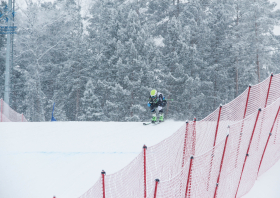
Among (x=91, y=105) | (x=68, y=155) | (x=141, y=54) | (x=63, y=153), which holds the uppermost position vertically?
(x=141, y=54)

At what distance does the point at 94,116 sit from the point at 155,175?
22.1 meters

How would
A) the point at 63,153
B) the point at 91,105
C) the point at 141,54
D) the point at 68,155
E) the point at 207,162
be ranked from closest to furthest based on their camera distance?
the point at 207,162, the point at 68,155, the point at 63,153, the point at 141,54, the point at 91,105

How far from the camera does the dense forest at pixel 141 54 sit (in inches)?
1048

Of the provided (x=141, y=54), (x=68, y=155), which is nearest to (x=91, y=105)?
(x=141, y=54)

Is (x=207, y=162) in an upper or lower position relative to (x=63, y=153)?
lower

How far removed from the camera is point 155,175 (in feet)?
19.8

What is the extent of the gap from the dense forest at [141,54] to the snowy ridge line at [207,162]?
1886 cm

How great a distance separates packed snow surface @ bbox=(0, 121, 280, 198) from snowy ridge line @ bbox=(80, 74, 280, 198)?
0.54m

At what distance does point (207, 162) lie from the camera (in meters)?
4.36

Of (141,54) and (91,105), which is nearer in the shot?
(141,54)

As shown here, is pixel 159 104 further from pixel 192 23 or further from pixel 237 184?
pixel 192 23

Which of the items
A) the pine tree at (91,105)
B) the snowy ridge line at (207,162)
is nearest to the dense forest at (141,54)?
the pine tree at (91,105)

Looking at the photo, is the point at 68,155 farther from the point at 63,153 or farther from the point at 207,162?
the point at 207,162

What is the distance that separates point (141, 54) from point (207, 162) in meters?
23.1
